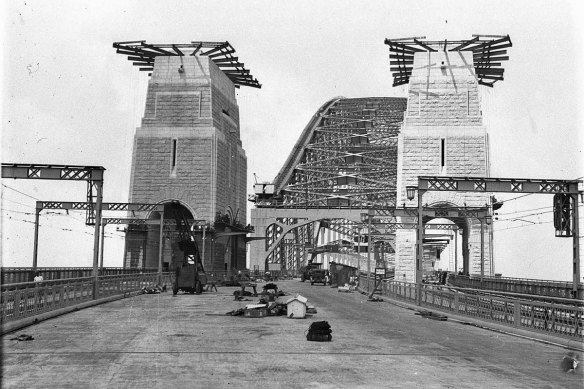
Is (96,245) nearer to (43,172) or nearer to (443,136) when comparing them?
(43,172)

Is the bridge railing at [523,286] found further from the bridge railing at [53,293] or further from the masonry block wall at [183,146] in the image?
the masonry block wall at [183,146]

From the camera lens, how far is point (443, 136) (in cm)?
6253

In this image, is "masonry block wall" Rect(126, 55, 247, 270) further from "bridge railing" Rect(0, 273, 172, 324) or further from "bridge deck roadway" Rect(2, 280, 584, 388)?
"bridge deck roadway" Rect(2, 280, 584, 388)

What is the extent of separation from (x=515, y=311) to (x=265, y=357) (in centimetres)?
1160

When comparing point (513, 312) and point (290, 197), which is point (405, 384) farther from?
point (290, 197)

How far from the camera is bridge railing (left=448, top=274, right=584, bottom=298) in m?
41.7

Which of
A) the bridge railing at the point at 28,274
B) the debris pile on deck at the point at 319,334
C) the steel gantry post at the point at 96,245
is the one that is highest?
the steel gantry post at the point at 96,245

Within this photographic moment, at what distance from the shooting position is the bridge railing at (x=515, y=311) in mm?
19219

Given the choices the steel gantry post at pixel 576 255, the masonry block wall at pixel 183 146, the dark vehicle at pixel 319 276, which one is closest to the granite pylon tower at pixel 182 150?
the masonry block wall at pixel 183 146

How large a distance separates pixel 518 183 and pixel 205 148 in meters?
40.9

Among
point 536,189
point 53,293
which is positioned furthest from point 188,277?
point 536,189

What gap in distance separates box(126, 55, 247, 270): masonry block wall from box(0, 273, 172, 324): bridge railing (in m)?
26.6

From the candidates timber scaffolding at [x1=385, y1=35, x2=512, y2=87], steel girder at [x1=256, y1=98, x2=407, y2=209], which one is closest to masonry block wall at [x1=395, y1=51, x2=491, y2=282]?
timber scaffolding at [x1=385, y1=35, x2=512, y2=87]

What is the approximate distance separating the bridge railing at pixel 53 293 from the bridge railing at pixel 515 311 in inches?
638
